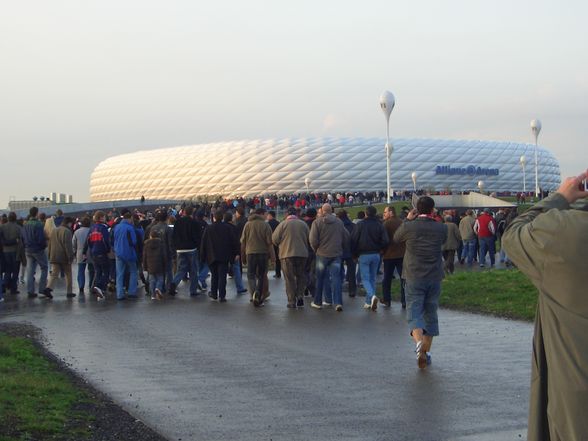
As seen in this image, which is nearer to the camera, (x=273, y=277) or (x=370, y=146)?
(x=273, y=277)

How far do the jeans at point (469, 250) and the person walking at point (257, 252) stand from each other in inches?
467

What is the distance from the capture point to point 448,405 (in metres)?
7.74

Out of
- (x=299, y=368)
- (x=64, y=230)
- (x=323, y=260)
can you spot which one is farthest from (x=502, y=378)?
(x=64, y=230)

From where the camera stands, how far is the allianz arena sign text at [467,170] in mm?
117000

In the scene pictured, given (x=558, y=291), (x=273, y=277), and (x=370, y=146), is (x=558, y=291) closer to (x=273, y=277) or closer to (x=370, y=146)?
(x=273, y=277)

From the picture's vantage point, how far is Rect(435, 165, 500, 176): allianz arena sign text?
11700 cm

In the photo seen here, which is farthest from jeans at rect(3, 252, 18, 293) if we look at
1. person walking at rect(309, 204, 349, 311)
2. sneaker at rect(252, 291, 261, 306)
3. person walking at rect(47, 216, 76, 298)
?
person walking at rect(309, 204, 349, 311)

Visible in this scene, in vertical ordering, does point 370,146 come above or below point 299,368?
above

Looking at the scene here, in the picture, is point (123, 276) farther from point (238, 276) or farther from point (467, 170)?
point (467, 170)

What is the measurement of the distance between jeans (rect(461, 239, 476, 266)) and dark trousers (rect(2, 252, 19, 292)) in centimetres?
1280

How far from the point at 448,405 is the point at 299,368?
2362 mm

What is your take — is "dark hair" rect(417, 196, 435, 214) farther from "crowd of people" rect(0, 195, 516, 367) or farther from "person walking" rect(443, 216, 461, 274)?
"person walking" rect(443, 216, 461, 274)

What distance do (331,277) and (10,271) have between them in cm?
794

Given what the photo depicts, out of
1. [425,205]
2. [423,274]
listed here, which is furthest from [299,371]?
[425,205]
